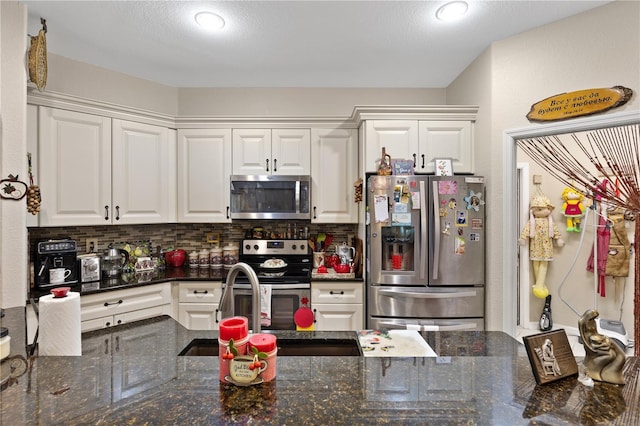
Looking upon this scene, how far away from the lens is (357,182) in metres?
2.96

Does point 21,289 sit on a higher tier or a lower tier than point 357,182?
lower

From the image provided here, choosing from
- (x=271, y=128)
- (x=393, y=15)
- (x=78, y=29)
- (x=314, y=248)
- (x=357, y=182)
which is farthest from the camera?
(x=314, y=248)

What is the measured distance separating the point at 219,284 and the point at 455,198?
2.06 meters

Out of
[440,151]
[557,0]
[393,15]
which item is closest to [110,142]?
[393,15]

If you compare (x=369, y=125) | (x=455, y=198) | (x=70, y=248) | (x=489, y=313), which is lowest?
(x=489, y=313)

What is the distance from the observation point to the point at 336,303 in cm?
288

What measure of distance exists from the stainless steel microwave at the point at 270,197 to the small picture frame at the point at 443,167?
1.10 metres

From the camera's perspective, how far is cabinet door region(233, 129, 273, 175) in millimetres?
3154

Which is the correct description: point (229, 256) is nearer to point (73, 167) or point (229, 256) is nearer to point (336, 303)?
point (336, 303)

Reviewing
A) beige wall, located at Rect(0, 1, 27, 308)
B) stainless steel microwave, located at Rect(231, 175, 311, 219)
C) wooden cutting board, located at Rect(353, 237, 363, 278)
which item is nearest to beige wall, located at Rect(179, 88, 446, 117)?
stainless steel microwave, located at Rect(231, 175, 311, 219)

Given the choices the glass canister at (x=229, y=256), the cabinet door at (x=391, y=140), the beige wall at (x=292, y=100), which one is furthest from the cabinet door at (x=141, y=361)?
the beige wall at (x=292, y=100)

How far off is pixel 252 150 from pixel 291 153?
0.36 meters

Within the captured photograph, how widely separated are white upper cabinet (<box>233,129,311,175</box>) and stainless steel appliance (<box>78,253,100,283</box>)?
1.34 metres

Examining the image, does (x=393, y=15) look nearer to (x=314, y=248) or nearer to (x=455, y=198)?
(x=455, y=198)
